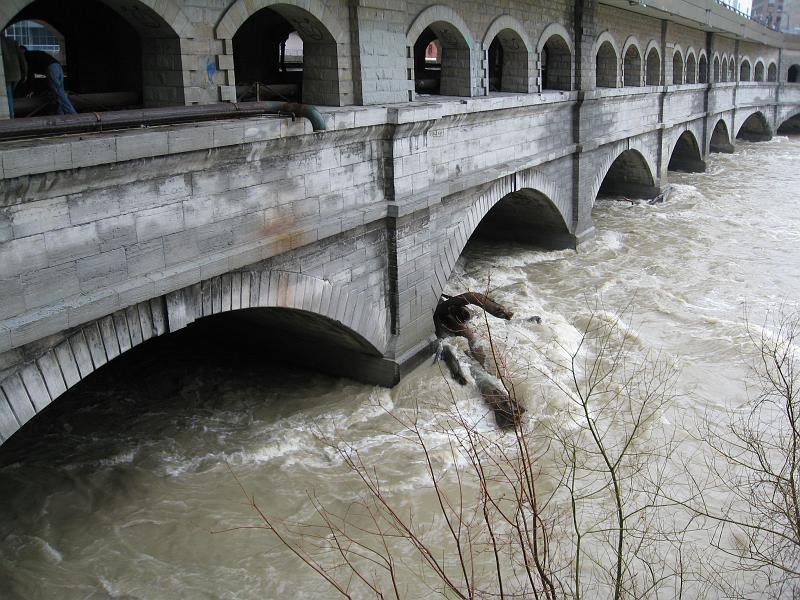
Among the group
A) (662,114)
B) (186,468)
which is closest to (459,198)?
(186,468)

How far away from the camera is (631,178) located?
24.4m

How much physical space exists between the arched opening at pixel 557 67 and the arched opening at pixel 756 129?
28422 millimetres

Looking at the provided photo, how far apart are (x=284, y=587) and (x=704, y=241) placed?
15.5 m

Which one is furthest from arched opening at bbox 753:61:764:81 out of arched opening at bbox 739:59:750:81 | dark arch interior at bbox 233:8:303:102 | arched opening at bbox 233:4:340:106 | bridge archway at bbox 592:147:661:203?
dark arch interior at bbox 233:8:303:102

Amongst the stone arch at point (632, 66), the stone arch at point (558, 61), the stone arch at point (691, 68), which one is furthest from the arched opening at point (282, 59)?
the stone arch at point (691, 68)

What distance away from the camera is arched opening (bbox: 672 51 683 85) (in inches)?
1002

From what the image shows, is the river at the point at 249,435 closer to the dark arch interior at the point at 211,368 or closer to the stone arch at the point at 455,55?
the dark arch interior at the point at 211,368

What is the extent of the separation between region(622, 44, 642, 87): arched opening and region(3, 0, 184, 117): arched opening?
15.0m

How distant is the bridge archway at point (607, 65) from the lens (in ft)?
63.0

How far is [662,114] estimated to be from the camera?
23.7 metres

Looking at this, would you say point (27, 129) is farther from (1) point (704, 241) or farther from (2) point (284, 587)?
(1) point (704, 241)

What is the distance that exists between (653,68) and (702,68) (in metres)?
8.10

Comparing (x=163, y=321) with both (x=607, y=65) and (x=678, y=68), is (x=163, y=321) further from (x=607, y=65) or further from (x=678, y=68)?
(x=678, y=68)

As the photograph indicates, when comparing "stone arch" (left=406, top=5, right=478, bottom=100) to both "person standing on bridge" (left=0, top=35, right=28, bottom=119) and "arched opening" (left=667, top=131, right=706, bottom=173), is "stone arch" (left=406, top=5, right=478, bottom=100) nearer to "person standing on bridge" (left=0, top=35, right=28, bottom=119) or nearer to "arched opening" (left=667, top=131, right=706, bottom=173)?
"person standing on bridge" (left=0, top=35, right=28, bottom=119)
